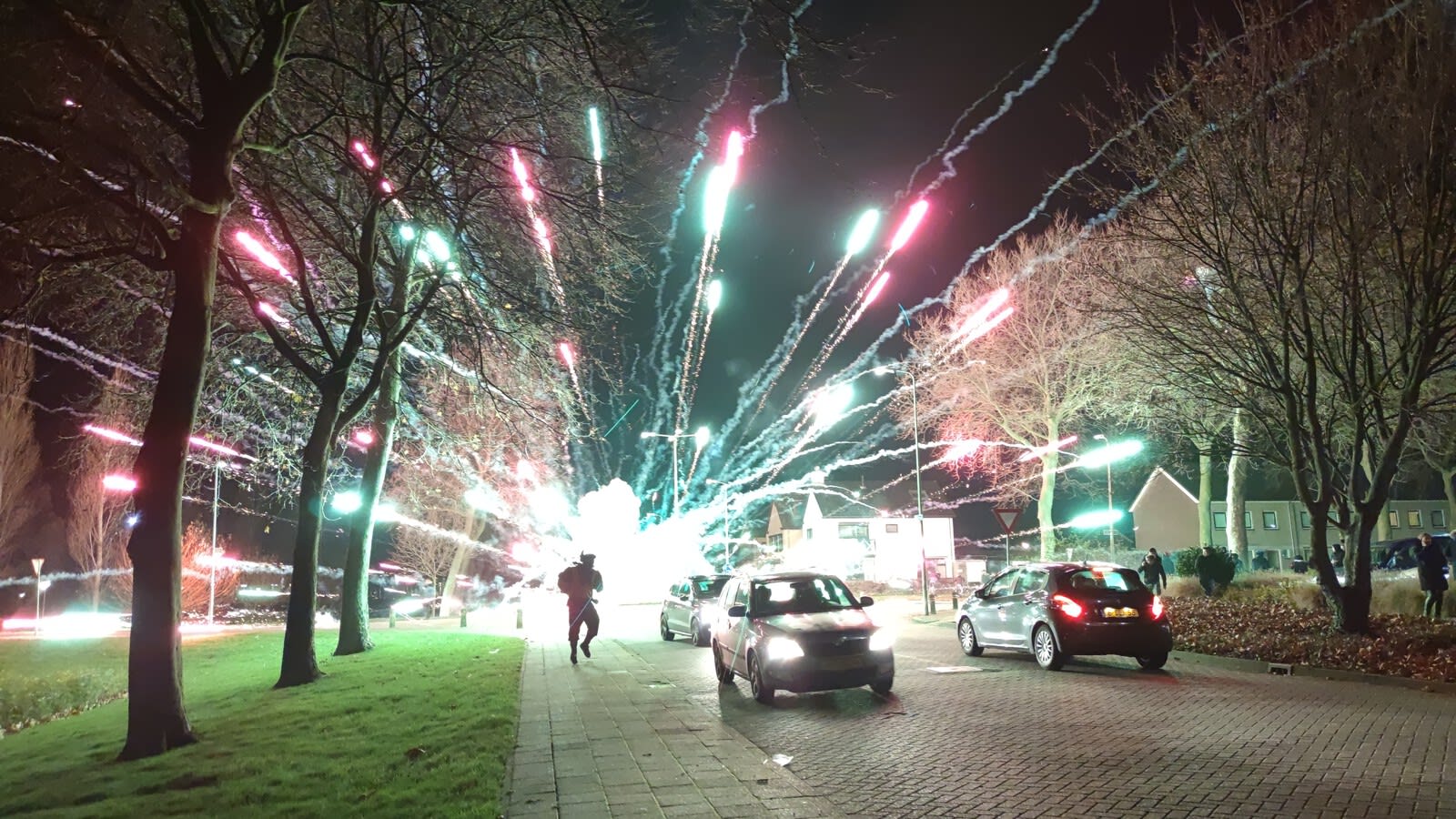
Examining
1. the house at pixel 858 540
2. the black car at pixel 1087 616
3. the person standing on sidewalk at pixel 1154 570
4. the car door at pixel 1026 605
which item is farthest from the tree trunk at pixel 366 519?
the house at pixel 858 540

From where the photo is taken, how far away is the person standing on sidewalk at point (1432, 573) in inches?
639

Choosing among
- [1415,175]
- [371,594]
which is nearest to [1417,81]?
[1415,175]

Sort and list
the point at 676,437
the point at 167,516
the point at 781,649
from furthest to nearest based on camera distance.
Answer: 1. the point at 676,437
2. the point at 781,649
3. the point at 167,516

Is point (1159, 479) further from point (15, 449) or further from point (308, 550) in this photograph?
point (15, 449)

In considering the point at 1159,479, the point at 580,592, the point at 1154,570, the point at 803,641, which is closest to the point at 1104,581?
the point at 803,641

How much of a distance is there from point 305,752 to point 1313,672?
12855mm

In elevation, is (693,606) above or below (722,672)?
above

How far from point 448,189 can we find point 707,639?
35.8 feet

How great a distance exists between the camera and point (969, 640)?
16125 millimetres

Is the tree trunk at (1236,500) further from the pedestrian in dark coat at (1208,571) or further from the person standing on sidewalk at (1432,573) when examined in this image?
the person standing on sidewalk at (1432,573)

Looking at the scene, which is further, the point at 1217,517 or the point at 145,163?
the point at 1217,517

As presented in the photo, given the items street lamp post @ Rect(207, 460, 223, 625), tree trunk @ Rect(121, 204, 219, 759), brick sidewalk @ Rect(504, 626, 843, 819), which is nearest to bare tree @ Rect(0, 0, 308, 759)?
tree trunk @ Rect(121, 204, 219, 759)

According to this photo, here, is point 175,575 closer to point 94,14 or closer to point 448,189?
point 94,14

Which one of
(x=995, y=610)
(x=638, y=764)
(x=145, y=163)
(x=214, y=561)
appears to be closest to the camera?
(x=638, y=764)
